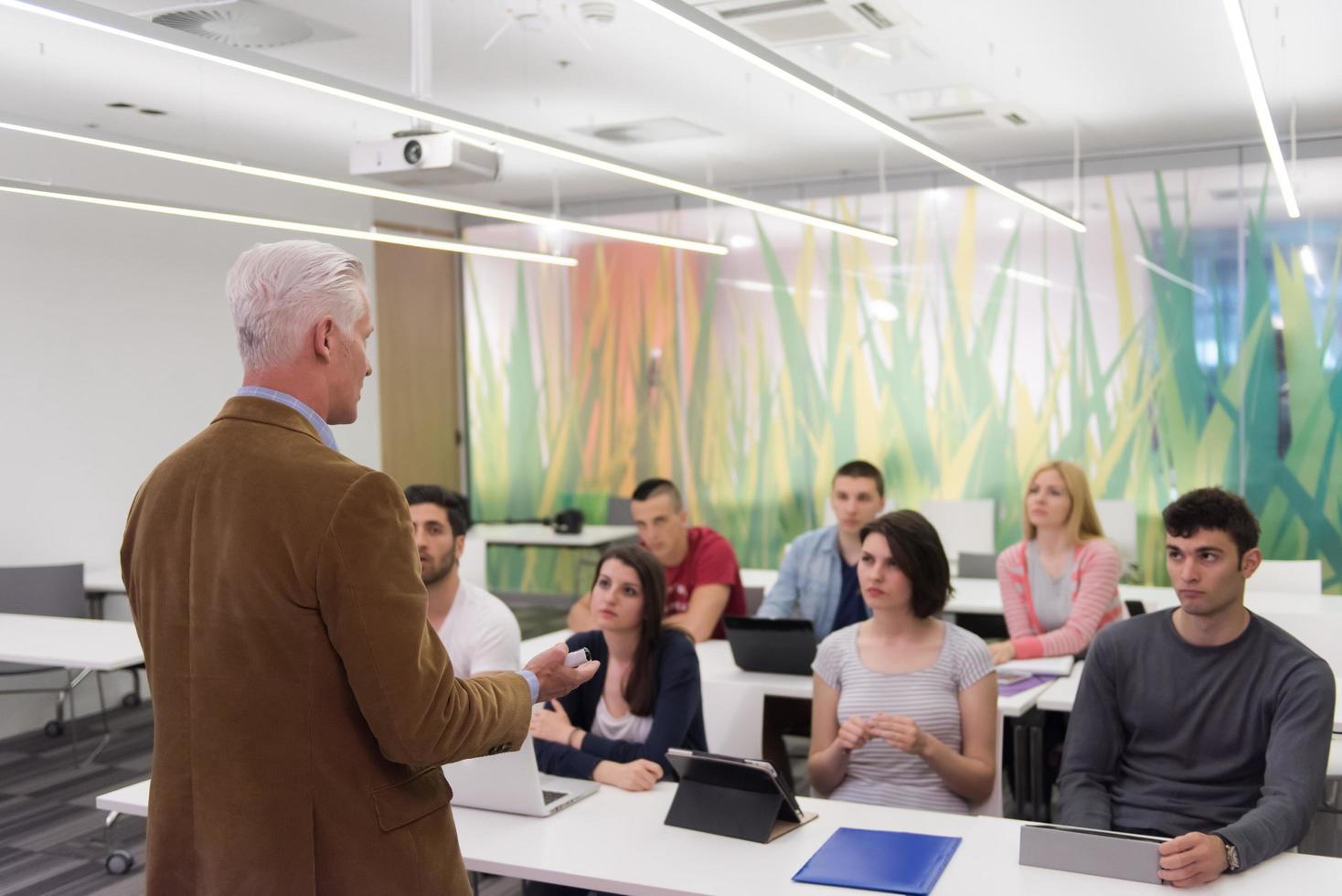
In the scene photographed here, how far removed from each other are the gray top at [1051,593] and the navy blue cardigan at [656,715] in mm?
1837

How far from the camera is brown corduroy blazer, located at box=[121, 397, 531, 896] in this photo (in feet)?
5.14

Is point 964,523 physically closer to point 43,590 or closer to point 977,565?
point 977,565

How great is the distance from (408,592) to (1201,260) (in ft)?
23.3

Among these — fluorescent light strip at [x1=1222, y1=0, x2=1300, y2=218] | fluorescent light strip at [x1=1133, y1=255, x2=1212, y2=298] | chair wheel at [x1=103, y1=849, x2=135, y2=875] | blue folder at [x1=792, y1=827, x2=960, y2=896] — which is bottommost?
chair wheel at [x1=103, y1=849, x2=135, y2=875]

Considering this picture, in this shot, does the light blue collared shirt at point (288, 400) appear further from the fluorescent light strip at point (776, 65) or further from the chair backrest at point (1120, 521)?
the chair backrest at point (1120, 521)

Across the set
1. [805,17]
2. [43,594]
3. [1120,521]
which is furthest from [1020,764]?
[43,594]

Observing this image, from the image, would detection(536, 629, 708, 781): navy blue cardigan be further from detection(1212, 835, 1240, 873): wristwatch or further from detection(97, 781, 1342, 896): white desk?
detection(1212, 835, 1240, 873): wristwatch

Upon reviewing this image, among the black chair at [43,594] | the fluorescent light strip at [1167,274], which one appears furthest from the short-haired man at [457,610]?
the fluorescent light strip at [1167,274]

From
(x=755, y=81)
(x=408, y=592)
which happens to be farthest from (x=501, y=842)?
(x=755, y=81)

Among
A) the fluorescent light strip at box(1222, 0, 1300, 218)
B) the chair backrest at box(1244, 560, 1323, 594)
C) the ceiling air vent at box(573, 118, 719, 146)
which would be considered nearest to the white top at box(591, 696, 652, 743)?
the fluorescent light strip at box(1222, 0, 1300, 218)

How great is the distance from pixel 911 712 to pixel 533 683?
1.51 meters

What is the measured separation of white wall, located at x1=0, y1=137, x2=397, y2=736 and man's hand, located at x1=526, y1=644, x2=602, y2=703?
549 cm

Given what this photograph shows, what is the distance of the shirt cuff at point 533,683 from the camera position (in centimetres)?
182

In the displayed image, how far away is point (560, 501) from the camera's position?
9.77 m
